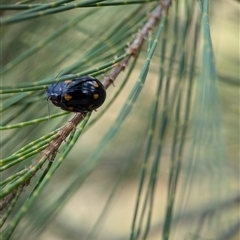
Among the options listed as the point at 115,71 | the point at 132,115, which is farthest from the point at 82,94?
the point at 132,115

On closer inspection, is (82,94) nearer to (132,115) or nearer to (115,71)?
(115,71)

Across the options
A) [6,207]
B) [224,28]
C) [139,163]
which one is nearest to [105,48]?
[6,207]

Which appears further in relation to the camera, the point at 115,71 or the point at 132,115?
the point at 132,115

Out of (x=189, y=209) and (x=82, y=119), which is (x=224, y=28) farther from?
(x=82, y=119)
